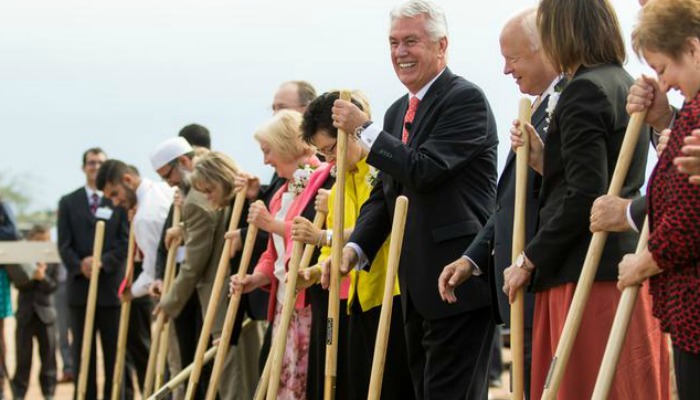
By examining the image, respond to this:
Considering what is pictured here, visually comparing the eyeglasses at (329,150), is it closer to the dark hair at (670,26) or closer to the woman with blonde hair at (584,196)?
the woman with blonde hair at (584,196)

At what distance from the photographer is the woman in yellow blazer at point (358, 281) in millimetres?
6227

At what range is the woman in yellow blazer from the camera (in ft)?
20.4

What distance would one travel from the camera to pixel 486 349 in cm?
574

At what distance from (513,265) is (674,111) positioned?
83 centimetres

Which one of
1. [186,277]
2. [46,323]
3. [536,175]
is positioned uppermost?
[536,175]

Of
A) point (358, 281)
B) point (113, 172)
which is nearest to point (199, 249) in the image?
point (113, 172)

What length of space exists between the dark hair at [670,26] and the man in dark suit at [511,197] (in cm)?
110

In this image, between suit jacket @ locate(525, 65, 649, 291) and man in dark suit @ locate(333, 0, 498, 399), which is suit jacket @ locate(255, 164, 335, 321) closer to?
man in dark suit @ locate(333, 0, 498, 399)

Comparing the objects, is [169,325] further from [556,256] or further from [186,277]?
[556,256]

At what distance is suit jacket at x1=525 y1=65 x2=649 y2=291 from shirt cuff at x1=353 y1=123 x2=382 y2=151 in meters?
1.06

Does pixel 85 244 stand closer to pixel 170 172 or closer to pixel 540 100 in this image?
pixel 170 172

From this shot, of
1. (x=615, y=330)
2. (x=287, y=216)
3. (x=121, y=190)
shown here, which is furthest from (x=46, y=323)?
(x=615, y=330)

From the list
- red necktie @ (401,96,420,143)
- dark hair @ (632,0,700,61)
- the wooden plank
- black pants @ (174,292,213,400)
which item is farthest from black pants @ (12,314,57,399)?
dark hair @ (632,0,700,61)

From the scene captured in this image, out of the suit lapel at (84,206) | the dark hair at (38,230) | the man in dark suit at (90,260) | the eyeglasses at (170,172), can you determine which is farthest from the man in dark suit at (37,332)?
the eyeglasses at (170,172)
